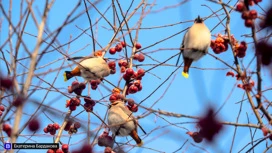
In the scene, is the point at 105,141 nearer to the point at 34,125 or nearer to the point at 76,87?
the point at 76,87

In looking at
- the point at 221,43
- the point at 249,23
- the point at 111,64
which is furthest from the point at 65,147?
the point at 249,23

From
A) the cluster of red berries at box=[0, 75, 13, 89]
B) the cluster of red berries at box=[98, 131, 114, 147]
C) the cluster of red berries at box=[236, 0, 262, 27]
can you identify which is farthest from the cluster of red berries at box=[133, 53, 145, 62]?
the cluster of red berries at box=[0, 75, 13, 89]

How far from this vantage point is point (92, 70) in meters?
4.16

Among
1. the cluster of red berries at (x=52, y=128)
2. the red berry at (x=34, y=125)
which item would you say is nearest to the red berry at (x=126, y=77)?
the cluster of red berries at (x=52, y=128)

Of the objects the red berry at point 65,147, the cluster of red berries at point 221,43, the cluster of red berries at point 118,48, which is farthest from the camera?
the cluster of red berries at point 118,48

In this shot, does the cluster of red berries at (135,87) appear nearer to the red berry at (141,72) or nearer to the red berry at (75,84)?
the red berry at (141,72)

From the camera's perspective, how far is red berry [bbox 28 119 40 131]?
106 inches

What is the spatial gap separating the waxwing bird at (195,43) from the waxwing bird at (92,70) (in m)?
0.77

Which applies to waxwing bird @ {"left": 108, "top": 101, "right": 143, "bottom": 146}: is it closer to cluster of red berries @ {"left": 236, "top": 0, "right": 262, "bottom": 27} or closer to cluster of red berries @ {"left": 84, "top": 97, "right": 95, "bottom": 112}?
cluster of red berries @ {"left": 84, "top": 97, "right": 95, "bottom": 112}

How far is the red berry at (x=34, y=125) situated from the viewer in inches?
106

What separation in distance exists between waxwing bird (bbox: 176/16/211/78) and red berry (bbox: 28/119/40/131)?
1.39 m

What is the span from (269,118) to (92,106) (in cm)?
145

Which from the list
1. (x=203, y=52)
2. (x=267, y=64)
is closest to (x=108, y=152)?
(x=203, y=52)

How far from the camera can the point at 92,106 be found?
3781mm
